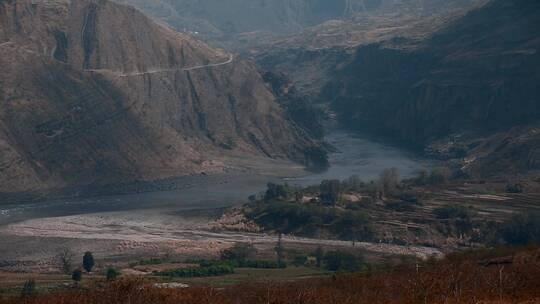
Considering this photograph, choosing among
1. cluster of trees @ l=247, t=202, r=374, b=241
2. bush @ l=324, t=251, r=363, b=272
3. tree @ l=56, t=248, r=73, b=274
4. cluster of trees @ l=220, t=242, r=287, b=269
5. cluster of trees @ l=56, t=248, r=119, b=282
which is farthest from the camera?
cluster of trees @ l=247, t=202, r=374, b=241

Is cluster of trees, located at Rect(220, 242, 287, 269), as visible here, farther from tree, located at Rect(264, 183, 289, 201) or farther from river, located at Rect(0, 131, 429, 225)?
river, located at Rect(0, 131, 429, 225)

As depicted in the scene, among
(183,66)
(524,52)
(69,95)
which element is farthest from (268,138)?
(524,52)

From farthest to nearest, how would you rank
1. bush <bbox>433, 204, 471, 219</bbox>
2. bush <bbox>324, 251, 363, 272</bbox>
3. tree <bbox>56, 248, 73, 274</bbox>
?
bush <bbox>433, 204, 471, 219</bbox>
bush <bbox>324, 251, 363, 272</bbox>
tree <bbox>56, 248, 73, 274</bbox>

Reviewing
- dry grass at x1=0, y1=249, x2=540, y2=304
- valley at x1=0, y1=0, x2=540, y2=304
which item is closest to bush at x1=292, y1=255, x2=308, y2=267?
valley at x1=0, y1=0, x2=540, y2=304

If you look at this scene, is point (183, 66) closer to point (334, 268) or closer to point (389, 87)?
point (389, 87)

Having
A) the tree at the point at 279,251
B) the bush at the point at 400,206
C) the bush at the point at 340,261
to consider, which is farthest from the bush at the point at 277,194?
the bush at the point at 340,261
